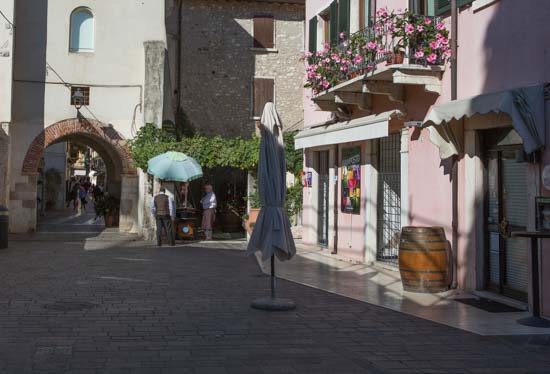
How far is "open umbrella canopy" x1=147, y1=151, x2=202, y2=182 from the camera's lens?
1922 cm

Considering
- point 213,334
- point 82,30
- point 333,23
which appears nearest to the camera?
point 213,334

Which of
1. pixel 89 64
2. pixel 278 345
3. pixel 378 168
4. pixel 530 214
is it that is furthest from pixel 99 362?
pixel 89 64

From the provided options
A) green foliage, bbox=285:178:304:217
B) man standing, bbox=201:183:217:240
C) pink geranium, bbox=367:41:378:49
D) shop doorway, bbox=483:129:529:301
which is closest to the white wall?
man standing, bbox=201:183:217:240

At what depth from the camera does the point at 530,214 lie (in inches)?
362

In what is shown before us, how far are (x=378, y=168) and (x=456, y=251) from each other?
403 cm

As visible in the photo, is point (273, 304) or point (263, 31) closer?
point (273, 304)

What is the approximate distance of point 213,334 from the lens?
23.7ft

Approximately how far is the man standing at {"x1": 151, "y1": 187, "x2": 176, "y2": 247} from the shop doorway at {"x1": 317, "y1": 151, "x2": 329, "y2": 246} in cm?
406

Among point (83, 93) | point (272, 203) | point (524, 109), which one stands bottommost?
point (272, 203)

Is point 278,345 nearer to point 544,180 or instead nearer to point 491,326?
point 491,326

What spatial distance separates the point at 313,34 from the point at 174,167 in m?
5.26

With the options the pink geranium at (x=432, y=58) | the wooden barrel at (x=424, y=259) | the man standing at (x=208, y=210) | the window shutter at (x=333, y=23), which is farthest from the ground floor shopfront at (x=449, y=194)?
the man standing at (x=208, y=210)

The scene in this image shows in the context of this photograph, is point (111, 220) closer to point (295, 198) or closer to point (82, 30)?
point (82, 30)

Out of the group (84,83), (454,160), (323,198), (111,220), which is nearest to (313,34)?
(323,198)
